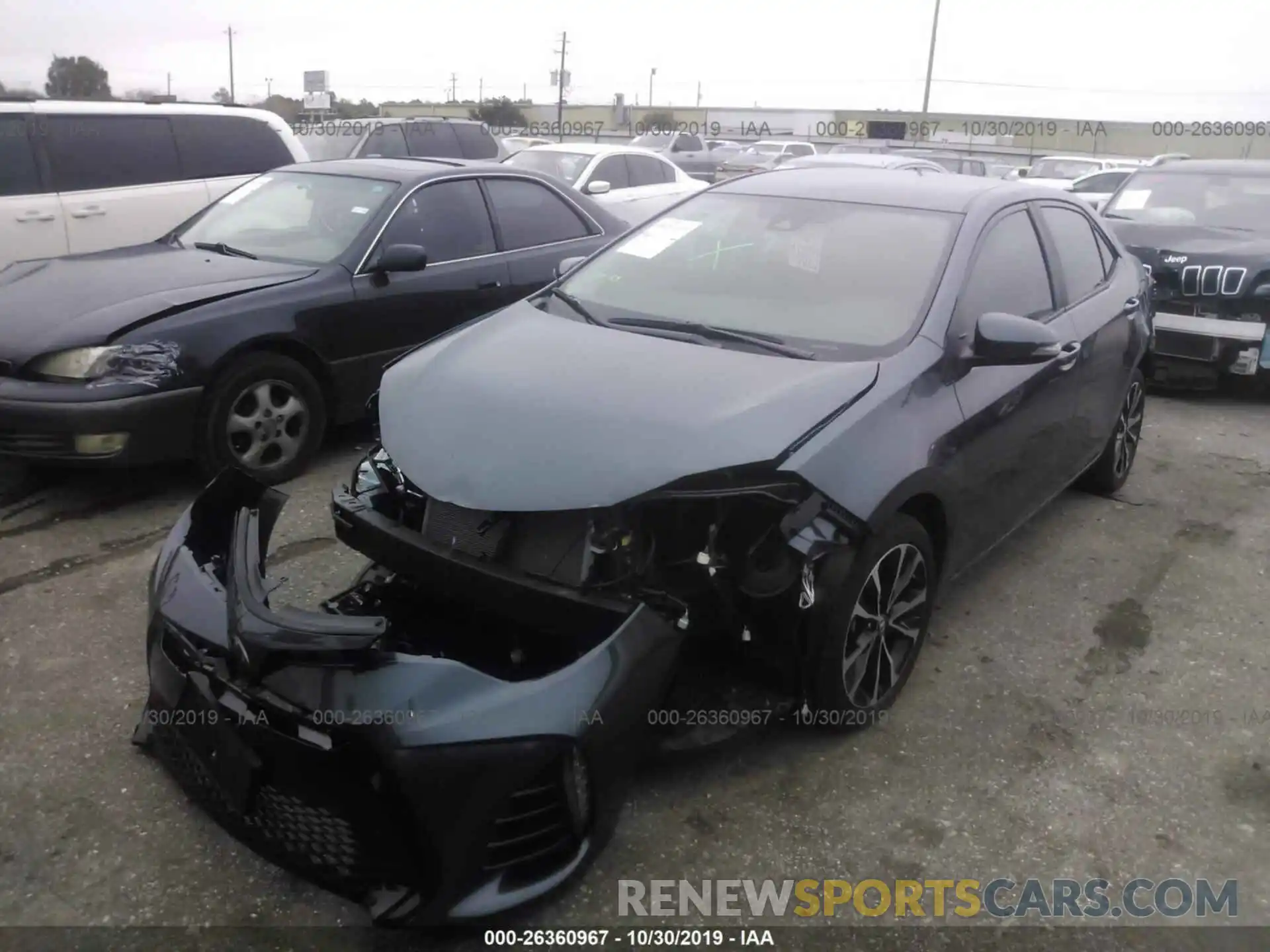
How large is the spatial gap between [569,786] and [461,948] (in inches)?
18.3

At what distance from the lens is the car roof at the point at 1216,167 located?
8.00m

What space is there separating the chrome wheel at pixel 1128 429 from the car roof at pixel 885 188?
1.22m

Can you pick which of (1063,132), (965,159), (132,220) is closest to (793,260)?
(132,220)

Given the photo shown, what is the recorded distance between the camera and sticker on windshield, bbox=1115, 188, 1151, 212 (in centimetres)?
820

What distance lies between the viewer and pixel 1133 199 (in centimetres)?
830

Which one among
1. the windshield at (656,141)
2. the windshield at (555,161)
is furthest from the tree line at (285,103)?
the windshield at (555,161)

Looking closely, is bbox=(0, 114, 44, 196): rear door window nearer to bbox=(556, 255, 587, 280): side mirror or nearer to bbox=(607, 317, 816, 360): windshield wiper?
bbox=(556, 255, 587, 280): side mirror

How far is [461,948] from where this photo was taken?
7.76 ft

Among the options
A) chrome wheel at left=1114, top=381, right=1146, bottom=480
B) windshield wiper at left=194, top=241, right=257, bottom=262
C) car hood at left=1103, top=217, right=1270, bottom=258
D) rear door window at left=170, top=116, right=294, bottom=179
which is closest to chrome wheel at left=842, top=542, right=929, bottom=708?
chrome wheel at left=1114, top=381, right=1146, bottom=480

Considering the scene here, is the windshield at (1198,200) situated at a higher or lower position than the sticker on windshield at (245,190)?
higher

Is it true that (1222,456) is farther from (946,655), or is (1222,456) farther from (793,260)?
(793,260)

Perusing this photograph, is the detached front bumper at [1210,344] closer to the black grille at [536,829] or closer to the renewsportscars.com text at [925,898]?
the renewsportscars.com text at [925,898]

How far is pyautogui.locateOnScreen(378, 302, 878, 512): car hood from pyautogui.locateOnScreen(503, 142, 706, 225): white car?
7.94 metres

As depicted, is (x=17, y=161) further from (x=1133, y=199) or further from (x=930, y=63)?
(x=930, y=63)
